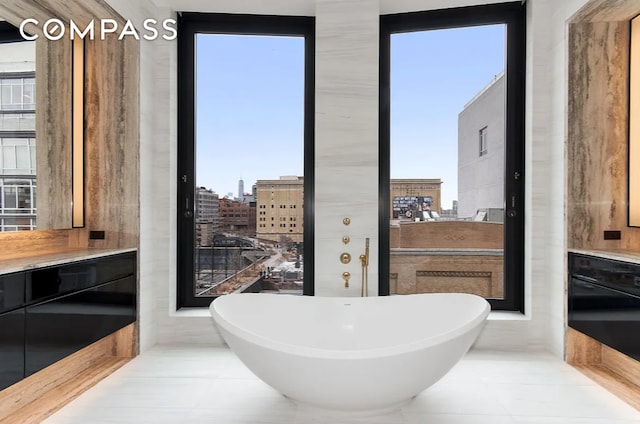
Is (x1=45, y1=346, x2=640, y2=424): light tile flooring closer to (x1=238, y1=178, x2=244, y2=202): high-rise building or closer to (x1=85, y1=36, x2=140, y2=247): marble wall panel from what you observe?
(x1=85, y1=36, x2=140, y2=247): marble wall panel

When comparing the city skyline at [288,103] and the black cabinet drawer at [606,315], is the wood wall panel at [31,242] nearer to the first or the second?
the city skyline at [288,103]

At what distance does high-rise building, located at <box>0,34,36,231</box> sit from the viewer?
A: 2252 millimetres

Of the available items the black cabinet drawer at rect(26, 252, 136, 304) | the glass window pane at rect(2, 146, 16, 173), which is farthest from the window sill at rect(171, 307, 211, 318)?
the glass window pane at rect(2, 146, 16, 173)

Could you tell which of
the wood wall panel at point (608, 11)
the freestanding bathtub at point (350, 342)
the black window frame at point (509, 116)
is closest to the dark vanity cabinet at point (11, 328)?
the freestanding bathtub at point (350, 342)

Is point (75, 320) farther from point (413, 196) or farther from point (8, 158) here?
point (413, 196)

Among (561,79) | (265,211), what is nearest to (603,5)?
(561,79)

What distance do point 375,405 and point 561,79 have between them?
7.77ft

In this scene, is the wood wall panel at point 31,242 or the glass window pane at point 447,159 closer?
the wood wall panel at point 31,242

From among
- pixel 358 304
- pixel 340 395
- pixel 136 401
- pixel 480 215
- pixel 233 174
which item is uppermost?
pixel 233 174

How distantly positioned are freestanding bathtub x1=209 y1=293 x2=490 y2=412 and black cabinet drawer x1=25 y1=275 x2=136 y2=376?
2.40ft

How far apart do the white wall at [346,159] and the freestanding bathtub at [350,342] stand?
18.1 inches

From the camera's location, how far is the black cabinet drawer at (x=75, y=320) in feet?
6.46

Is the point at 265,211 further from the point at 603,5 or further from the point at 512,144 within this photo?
the point at 603,5

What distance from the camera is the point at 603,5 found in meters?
2.52
